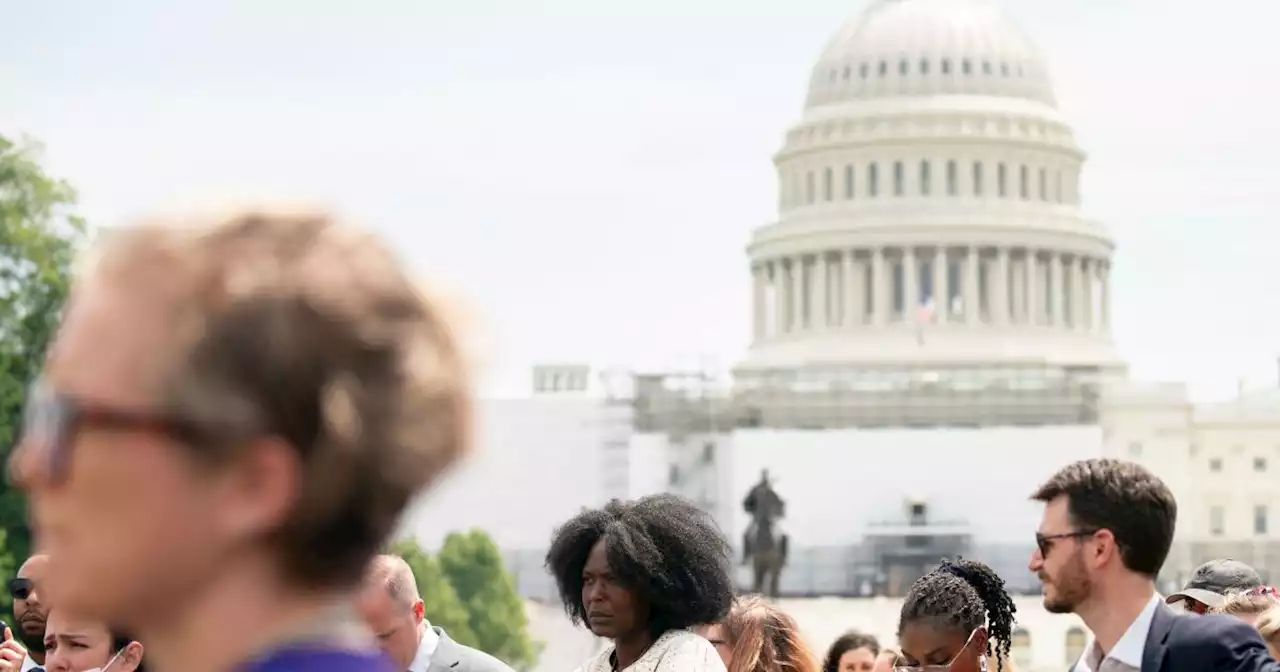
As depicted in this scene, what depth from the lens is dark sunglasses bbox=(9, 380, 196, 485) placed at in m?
2.13

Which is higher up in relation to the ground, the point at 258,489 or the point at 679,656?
the point at 258,489

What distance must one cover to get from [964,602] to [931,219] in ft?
331

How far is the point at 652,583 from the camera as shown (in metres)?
6.96

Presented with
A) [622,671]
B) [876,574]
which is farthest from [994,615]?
[876,574]

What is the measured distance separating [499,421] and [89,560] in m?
95.4

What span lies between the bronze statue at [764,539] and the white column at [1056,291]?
19560 mm

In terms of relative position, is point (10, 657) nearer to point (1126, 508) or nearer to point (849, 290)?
point (1126, 508)

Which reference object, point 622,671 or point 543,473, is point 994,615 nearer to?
point 622,671

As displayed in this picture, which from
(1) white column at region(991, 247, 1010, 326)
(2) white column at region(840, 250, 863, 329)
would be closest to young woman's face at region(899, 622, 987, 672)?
(2) white column at region(840, 250, 863, 329)

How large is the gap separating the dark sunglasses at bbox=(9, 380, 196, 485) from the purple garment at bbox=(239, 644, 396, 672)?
194mm

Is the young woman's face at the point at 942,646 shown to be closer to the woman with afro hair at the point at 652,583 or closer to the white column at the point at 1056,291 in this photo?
the woman with afro hair at the point at 652,583

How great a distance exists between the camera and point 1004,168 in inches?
4333

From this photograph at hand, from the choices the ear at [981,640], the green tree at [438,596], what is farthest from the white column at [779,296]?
the ear at [981,640]

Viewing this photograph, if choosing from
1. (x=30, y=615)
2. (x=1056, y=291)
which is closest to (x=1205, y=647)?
(x=30, y=615)
